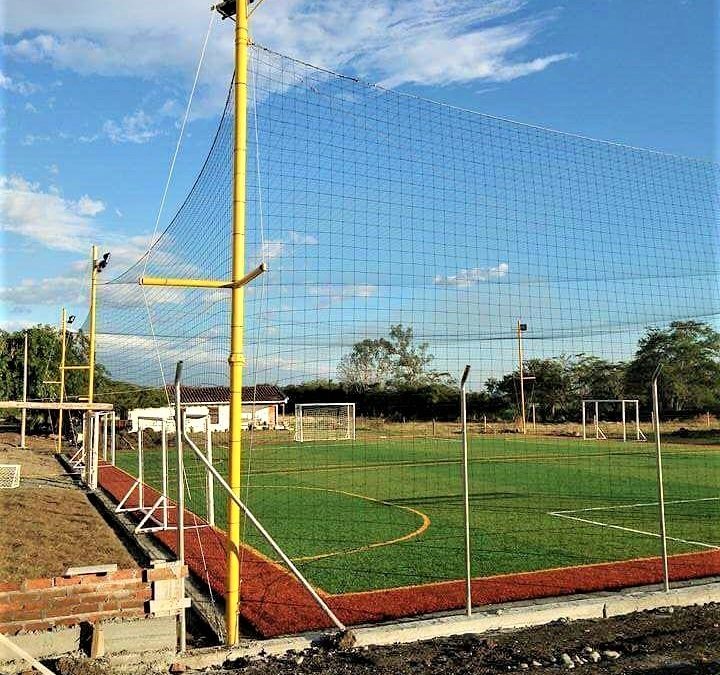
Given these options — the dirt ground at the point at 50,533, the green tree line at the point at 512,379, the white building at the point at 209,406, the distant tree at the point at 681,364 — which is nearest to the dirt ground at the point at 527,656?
the white building at the point at 209,406

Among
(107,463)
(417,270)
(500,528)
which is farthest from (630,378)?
(107,463)

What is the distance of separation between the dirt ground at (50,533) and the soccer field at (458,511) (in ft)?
6.16

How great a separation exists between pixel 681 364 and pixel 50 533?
1150 cm

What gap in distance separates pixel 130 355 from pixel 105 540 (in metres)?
4.22

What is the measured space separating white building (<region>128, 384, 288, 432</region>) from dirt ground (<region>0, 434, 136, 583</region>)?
6.58 ft

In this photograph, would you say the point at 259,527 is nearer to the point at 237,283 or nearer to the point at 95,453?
the point at 237,283

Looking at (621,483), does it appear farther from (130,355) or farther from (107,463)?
(107,463)

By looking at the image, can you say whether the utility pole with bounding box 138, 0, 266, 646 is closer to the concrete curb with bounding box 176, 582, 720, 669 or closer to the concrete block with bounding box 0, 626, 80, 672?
the concrete curb with bounding box 176, 582, 720, 669

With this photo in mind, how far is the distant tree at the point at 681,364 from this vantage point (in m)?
10.6

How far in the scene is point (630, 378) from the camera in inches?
476

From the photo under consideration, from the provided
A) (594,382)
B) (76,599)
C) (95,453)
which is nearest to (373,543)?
(76,599)

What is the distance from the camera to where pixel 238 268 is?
5695 mm

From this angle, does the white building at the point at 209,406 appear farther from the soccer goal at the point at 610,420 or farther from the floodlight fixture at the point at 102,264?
the soccer goal at the point at 610,420

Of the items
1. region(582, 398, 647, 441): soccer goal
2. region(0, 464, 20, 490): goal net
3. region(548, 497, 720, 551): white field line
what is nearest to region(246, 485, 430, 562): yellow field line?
region(548, 497, 720, 551): white field line
